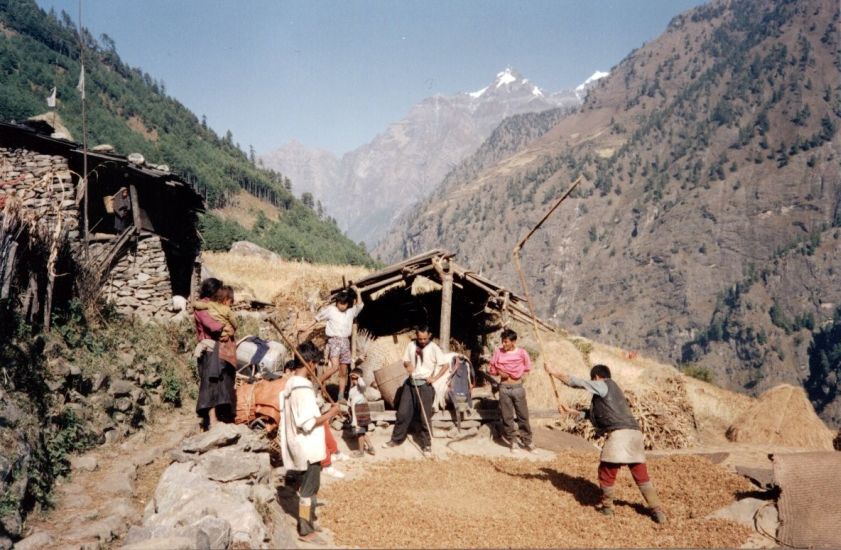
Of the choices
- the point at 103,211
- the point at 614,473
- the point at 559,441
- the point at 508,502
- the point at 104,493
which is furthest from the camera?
the point at 103,211

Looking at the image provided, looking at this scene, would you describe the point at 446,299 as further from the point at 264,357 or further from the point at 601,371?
the point at 601,371

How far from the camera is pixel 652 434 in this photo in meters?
11.7

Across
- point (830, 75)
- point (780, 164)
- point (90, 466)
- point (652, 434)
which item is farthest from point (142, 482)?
point (830, 75)

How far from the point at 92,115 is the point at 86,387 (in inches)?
3067

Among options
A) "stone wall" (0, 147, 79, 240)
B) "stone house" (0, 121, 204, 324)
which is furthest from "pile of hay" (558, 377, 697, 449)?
"stone wall" (0, 147, 79, 240)

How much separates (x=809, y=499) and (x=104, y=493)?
8875 millimetres

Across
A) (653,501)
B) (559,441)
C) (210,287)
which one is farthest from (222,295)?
(559,441)

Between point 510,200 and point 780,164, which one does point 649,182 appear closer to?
point 780,164

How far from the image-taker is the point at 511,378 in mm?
9062

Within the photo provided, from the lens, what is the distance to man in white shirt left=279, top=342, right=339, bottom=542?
5.43m

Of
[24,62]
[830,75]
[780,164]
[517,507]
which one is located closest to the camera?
[517,507]

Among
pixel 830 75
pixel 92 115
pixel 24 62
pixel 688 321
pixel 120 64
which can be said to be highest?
pixel 830 75

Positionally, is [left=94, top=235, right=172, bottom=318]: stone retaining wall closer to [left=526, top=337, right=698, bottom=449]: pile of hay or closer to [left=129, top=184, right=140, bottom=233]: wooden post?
[left=129, top=184, right=140, bottom=233]: wooden post

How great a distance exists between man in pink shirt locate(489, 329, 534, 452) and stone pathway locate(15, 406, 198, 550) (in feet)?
18.1
